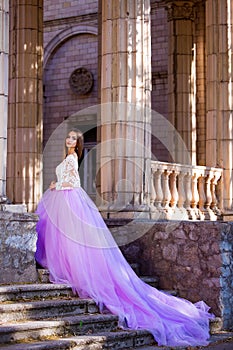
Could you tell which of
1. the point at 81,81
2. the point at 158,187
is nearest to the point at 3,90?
the point at 158,187

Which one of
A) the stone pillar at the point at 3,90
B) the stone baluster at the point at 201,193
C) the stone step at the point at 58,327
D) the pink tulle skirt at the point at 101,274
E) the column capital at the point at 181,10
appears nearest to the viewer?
the stone step at the point at 58,327

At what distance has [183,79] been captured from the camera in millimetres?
16000

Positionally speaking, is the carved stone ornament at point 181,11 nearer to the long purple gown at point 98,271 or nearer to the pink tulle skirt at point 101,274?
the long purple gown at point 98,271

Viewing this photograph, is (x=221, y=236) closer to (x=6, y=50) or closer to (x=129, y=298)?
(x=129, y=298)

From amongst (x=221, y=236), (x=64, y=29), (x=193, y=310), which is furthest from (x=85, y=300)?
(x=64, y=29)

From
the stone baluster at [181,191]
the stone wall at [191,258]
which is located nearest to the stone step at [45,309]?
the stone wall at [191,258]

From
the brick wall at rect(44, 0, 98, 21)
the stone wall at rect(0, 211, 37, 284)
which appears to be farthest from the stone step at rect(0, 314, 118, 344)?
the brick wall at rect(44, 0, 98, 21)

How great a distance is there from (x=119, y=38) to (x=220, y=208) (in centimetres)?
348

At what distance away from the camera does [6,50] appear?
8945mm

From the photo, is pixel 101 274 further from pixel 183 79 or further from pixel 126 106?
pixel 183 79

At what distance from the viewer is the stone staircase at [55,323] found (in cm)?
723

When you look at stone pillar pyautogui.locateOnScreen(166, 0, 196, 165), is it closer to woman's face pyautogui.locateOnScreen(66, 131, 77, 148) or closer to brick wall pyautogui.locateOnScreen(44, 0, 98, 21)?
brick wall pyautogui.locateOnScreen(44, 0, 98, 21)

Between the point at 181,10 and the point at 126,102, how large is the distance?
6023mm

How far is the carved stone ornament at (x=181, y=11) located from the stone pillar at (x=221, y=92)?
3.11m
